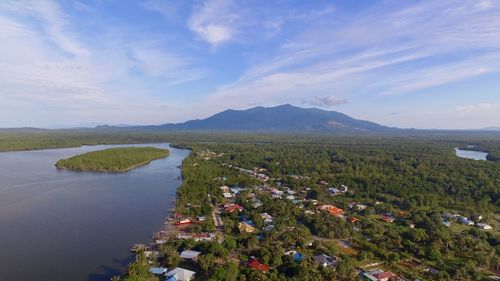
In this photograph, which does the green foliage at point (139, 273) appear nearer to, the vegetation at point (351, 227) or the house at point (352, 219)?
the vegetation at point (351, 227)

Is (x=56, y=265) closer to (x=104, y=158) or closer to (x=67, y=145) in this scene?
(x=104, y=158)

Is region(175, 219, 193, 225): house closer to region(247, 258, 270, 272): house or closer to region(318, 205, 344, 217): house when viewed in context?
region(247, 258, 270, 272): house

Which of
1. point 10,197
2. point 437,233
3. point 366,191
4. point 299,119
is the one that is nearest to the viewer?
point 437,233

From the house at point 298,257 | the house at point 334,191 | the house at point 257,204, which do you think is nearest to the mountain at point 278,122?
the house at point 334,191

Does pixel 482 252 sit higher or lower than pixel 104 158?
lower

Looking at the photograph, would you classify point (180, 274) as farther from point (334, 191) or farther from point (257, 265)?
point (334, 191)

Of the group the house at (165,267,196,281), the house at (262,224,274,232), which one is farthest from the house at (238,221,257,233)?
the house at (165,267,196,281)

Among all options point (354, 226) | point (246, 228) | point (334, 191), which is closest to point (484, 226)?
point (354, 226)

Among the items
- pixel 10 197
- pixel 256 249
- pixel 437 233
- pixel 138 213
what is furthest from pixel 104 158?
pixel 437 233
